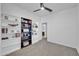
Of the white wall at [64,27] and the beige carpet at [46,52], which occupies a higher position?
the white wall at [64,27]

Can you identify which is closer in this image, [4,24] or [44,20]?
[4,24]

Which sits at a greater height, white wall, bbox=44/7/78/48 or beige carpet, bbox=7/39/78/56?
white wall, bbox=44/7/78/48

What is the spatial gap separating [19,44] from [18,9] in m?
1.97

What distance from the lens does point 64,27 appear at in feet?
16.6

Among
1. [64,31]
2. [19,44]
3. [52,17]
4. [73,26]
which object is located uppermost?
[52,17]

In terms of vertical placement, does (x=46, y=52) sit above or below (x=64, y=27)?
below

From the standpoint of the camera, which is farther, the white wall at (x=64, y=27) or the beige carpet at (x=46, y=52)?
the white wall at (x=64, y=27)

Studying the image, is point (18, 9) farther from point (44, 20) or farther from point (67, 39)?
point (44, 20)

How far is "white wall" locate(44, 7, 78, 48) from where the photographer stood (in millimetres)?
4438

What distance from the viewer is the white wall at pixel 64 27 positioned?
14.6 feet

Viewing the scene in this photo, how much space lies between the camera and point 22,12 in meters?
4.54

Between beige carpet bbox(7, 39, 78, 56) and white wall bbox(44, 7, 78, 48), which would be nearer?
beige carpet bbox(7, 39, 78, 56)

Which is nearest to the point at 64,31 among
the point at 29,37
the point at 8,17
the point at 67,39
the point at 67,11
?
the point at 67,39

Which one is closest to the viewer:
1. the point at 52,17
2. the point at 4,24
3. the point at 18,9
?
the point at 4,24
